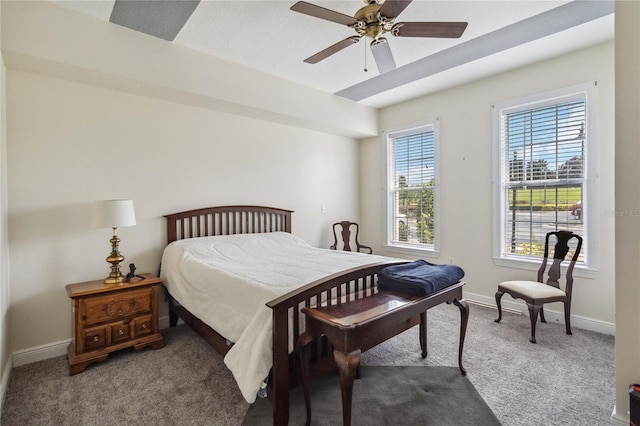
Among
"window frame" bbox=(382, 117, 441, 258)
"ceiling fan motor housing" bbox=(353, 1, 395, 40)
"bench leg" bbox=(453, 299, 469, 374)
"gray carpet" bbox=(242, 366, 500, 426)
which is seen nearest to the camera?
"gray carpet" bbox=(242, 366, 500, 426)

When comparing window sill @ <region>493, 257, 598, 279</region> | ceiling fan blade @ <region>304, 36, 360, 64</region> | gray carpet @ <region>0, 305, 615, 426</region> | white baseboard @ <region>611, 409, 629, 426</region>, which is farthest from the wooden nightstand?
window sill @ <region>493, 257, 598, 279</region>

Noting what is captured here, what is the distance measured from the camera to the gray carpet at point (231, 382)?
1859 mm

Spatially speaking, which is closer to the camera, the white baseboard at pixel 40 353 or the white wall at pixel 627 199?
the white wall at pixel 627 199

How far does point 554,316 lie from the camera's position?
3.25 m

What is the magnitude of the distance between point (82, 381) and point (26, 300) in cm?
92

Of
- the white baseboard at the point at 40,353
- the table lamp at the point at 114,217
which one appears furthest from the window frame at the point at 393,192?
the white baseboard at the point at 40,353

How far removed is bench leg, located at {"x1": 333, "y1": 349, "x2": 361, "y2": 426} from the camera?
1.45 metres

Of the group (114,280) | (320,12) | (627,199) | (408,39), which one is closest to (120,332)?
(114,280)

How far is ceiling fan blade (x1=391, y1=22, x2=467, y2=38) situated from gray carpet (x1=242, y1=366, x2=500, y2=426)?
2.45 m

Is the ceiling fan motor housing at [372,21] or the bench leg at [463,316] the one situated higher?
the ceiling fan motor housing at [372,21]

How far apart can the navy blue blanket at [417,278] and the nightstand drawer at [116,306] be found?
203 centimetres

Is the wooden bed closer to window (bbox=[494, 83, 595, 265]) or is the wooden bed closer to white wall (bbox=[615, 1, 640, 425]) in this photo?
white wall (bbox=[615, 1, 640, 425])

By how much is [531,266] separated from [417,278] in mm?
2273

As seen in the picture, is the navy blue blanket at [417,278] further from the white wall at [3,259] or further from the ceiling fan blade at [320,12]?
the white wall at [3,259]
